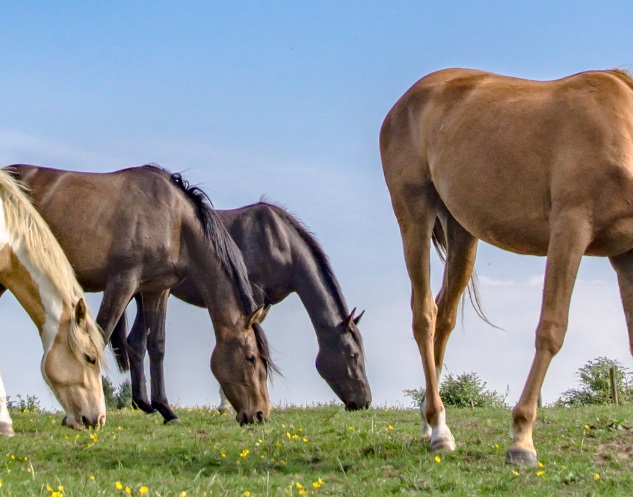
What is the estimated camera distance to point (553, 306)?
6.17 metres

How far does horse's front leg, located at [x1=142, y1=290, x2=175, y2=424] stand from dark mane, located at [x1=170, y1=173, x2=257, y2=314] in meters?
1.20

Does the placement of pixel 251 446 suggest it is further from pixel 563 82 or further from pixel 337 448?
pixel 563 82

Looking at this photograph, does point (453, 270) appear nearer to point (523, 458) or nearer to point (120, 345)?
point (523, 458)

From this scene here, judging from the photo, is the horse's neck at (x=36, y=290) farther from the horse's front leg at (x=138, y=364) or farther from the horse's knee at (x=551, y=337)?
the horse's knee at (x=551, y=337)

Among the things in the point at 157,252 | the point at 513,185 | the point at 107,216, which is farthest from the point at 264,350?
the point at 513,185

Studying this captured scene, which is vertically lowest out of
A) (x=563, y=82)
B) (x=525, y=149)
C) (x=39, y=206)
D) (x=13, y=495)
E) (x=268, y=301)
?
(x=13, y=495)

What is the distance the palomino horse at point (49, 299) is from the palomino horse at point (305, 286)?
362 cm

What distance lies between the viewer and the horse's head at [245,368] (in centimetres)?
1027

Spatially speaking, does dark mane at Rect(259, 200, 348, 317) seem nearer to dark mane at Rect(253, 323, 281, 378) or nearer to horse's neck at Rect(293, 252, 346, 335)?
horse's neck at Rect(293, 252, 346, 335)

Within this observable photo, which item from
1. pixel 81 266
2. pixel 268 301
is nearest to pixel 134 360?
pixel 81 266

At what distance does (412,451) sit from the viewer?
702 centimetres

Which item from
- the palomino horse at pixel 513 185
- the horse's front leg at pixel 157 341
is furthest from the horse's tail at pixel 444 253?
the horse's front leg at pixel 157 341

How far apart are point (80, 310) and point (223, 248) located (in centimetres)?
253

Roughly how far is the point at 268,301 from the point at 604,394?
5304 millimetres
